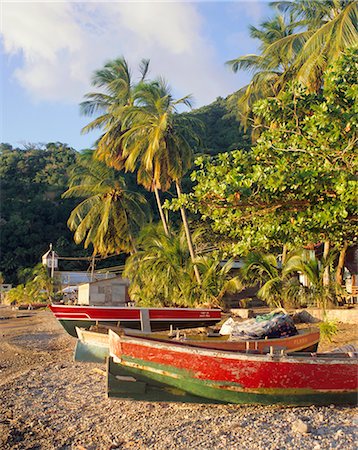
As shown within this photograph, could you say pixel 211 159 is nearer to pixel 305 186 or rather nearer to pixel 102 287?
pixel 305 186

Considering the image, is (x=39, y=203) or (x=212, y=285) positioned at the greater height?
(x=39, y=203)

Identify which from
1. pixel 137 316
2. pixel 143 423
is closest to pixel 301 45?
pixel 137 316

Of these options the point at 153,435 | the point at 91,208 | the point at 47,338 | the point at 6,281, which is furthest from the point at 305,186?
the point at 6,281

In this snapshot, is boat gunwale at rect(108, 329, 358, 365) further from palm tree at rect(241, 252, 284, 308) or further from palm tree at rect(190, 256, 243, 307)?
palm tree at rect(190, 256, 243, 307)

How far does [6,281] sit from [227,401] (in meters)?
40.1

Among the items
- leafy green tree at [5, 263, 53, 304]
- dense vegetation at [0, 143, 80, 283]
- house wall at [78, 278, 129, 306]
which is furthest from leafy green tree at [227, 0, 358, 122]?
dense vegetation at [0, 143, 80, 283]

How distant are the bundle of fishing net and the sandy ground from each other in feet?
6.44

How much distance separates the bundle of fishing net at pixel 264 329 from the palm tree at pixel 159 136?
355 inches

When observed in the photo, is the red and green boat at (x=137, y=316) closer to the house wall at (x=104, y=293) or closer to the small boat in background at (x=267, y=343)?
the small boat in background at (x=267, y=343)

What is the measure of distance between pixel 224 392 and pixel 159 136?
13.4m

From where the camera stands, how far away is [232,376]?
22.8 feet

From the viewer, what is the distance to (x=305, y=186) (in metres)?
6.82

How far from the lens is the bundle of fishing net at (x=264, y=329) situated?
29.1 ft

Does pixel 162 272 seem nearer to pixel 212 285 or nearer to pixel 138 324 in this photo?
pixel 212 285
